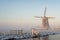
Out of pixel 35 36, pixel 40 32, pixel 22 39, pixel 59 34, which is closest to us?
pixel 22 39

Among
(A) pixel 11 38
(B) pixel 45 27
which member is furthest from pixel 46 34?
(A) pixel 11 38

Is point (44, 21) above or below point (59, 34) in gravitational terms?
above

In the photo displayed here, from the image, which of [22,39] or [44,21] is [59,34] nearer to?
[44,21]

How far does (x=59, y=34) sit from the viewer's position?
1388 centimetres

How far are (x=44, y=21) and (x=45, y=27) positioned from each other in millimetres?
689

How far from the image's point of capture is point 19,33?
10.7 metres

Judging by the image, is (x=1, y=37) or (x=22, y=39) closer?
(x=1, y=37)

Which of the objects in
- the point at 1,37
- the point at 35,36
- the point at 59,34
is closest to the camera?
the point at 1,37

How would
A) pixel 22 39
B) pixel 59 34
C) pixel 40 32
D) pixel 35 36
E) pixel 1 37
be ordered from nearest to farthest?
pixel 1 37 → pixel 22 39 → pixel 35 36 → pixel 40 32 → pixel 59 34

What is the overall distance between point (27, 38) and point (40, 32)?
205 centimetres

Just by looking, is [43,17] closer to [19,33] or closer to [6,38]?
[19,33]

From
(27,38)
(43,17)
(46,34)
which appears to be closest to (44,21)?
(43,17)

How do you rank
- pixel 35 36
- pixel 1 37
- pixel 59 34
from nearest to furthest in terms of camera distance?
pixel 1 37 < pixel 35 36 < pixel 59 34

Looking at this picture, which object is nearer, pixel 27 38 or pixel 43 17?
pixel 27 38
